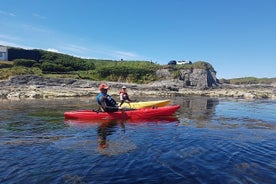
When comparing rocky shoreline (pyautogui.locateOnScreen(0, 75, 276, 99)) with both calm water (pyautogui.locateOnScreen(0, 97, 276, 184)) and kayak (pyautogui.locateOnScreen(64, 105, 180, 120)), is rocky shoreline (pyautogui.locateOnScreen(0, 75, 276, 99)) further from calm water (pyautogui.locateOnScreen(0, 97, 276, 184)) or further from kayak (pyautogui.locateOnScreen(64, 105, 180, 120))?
calm water (pyautogui.locateOnScreen(0, 97, 276, 184))

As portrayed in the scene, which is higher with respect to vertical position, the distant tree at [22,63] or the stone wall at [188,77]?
the distant tree at [22,63]

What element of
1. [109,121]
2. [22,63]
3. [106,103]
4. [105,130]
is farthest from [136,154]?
[22,63]

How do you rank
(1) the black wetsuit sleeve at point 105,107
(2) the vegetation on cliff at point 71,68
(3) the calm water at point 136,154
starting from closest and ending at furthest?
(3) the calm water at point 136,154, (1) the black wetsuit sleeve at point 105,107, (2) the vegetation on cliff at point 71,68

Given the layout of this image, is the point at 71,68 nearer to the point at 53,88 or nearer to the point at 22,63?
the point at 22,63

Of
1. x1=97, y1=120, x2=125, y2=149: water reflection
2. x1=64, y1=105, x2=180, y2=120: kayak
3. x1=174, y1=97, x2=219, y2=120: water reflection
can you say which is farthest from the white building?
x1=97, y1=120, x2=125, y2=149: water reflection

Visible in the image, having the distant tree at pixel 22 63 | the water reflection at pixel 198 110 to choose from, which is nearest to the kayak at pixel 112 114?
the water reflection at pixel 198 110

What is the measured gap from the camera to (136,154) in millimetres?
9430

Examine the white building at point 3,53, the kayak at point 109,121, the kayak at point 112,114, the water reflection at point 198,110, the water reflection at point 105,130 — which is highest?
the white building at point 3,53

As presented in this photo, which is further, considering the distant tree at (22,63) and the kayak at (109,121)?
the distant tree at (22,63)

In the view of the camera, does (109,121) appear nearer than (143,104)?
Yes

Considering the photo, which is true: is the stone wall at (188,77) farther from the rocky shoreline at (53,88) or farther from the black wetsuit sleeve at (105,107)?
the black wetsuit sleeve at (105,107)

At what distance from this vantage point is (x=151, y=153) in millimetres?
9586

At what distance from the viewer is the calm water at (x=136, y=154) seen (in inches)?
286

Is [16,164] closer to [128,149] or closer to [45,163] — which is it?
[45,163]
